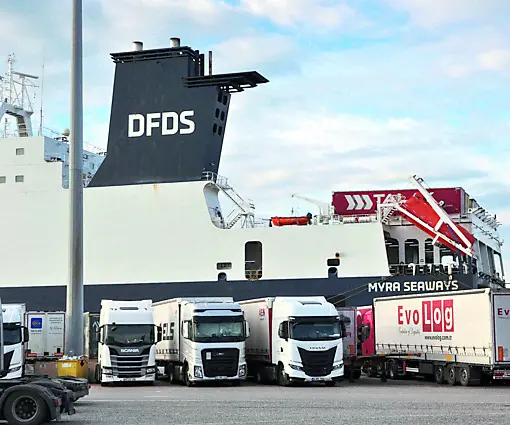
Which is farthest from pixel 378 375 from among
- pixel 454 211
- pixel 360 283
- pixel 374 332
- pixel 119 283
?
pixel 119 283

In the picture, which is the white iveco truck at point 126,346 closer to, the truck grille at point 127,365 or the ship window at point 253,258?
the truck grille at point 127,365

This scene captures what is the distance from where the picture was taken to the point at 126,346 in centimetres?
2436

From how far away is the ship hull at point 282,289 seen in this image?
32062 millimetres

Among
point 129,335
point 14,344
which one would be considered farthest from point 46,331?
point 14,344

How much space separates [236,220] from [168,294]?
3957 mm

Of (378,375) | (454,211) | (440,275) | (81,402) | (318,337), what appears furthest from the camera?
(454,211)

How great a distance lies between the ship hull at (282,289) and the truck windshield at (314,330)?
29.1 ft

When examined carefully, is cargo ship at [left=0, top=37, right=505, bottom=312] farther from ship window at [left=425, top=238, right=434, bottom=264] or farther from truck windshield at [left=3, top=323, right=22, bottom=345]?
truck windshield at [left=3, top=323, right=22, bottom=345]

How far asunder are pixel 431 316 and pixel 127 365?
859 centimetres

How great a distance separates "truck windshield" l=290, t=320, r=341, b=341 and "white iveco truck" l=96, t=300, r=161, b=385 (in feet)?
13.2

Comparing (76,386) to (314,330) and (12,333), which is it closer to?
(12,333)

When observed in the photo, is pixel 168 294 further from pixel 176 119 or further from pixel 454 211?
pixel 454 211

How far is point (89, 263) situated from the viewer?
35938 mm

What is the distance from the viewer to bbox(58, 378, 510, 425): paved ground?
1402cm
